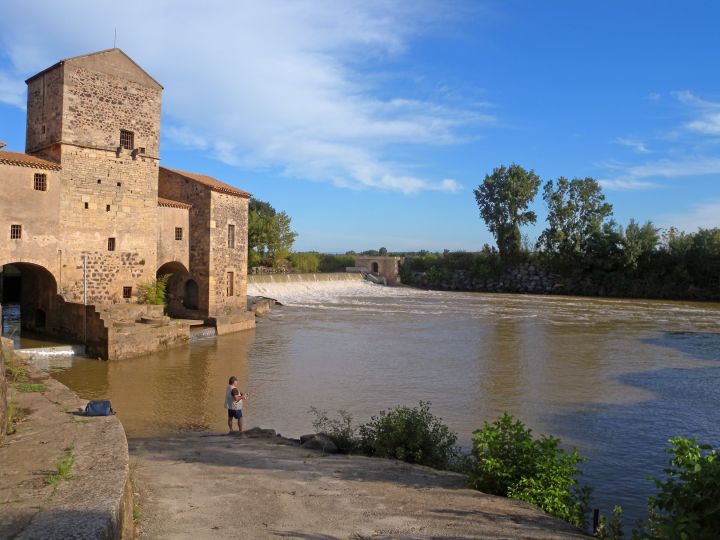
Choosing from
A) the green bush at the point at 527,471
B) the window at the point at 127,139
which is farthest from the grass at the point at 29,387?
the window at the point at 127,139

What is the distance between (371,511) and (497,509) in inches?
49.2

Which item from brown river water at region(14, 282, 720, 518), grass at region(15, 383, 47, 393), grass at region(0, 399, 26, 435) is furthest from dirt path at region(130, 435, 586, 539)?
brown river water at region(14, 282, 720, 518)

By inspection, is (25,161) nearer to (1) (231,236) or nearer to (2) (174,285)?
(2) (174,285)

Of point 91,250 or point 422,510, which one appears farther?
point 91,250

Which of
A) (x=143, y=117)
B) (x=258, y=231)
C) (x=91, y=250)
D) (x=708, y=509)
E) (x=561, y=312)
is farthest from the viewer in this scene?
(x=258, y=231)

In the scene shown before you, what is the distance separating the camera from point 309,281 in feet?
147

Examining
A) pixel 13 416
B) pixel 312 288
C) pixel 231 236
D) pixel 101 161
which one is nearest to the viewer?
pixel 13 416

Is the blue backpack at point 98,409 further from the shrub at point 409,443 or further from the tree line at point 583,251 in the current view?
the tree line at point 583,251

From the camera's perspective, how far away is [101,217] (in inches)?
789

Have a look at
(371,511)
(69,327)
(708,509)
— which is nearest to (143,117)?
(69,327)

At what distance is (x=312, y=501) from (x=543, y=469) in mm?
2510

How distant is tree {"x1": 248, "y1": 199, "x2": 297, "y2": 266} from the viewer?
49.3m

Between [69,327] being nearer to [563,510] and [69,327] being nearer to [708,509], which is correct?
[563,510]

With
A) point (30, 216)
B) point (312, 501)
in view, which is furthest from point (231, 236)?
point (312, 501)
